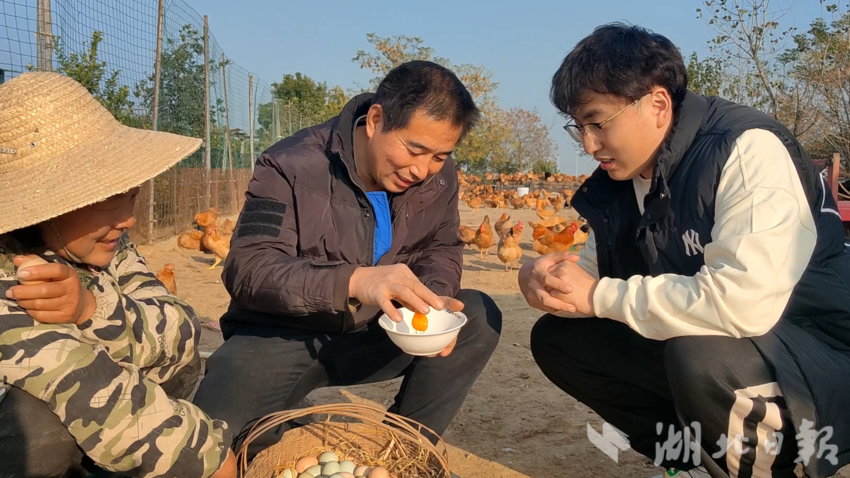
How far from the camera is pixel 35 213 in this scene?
4.80 feet

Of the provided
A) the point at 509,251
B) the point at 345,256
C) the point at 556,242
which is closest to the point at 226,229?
the point at 509,251

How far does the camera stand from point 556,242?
8594mm

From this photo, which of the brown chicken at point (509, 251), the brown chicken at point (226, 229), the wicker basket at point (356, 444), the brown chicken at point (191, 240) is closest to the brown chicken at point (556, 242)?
the brown chicken at point (509, 251)

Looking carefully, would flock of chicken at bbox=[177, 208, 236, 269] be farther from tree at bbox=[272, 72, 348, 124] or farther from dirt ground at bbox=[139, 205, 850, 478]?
tree at bbox=[272, 72, 348, 124]

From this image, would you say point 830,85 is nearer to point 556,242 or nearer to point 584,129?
point 556,242

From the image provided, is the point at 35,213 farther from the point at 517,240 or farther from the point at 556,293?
the point at 517,240

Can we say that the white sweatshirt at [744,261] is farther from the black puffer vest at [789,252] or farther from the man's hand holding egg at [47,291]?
the man's hand holding egg at [47,291]

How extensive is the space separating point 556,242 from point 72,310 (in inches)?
296

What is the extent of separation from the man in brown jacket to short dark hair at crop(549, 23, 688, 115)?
16.9 inches

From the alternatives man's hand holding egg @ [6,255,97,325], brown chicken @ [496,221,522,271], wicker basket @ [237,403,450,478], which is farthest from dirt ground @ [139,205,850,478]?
brown chicken @ [496,221,522,271]

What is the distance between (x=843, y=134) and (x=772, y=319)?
44.0 feet

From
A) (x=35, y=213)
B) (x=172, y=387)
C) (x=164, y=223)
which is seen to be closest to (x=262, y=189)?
(x=172, y=387)

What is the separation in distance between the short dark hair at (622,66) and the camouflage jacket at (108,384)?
157 centimetres

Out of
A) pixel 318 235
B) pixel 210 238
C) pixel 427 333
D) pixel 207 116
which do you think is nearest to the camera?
pixel 427 333
